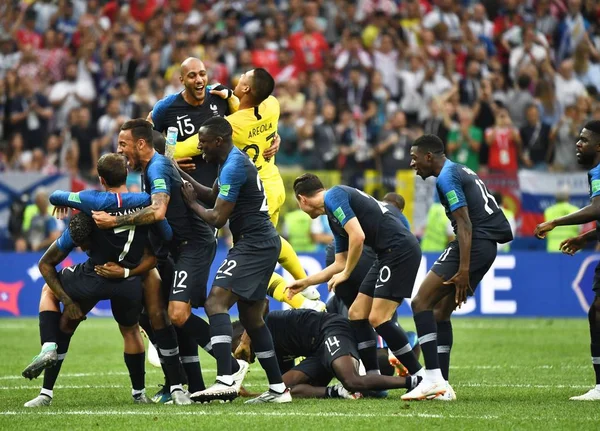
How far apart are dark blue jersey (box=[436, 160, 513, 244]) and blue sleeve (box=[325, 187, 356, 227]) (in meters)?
0.81

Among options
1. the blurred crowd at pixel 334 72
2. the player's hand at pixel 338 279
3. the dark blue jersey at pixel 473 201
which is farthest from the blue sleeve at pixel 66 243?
the blurred crowd at pixel 334 72

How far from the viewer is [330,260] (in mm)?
11766

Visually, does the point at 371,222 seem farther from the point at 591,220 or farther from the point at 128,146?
the point at 128,146

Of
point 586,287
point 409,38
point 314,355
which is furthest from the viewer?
point 409,38

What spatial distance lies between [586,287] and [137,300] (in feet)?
35.3

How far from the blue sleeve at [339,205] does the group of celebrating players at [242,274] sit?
0.5 inches

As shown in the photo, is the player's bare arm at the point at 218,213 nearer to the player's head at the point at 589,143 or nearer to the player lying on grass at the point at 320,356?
the player lying on grass at the point at 320,356

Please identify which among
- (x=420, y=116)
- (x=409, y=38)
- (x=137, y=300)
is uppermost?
(x=409, y=38)

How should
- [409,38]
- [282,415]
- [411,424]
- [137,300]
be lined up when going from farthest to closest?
[409,38] → [137,300] → [282,415] → [411,424]

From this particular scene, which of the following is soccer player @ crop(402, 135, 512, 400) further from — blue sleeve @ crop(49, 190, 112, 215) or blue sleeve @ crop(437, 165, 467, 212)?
blue sleeve @ crop(49, 190, 112, 215)

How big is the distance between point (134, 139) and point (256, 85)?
2091mm

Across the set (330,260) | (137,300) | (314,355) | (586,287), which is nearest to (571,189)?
(586,287)

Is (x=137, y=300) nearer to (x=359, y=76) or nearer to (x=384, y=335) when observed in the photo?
(x=384, y=335)

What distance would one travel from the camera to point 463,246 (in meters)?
9.41
